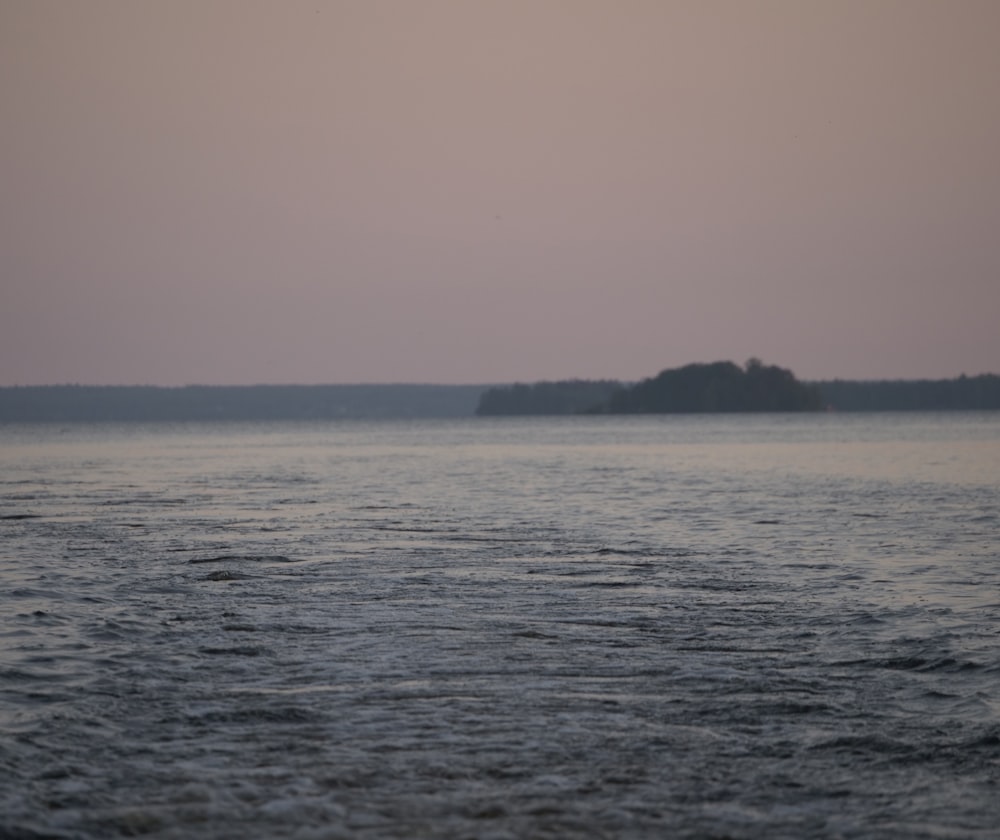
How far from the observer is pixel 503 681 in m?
9.08

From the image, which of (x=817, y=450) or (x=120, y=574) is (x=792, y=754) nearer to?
(x=120, y=574)

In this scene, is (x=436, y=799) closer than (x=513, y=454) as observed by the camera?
Yes

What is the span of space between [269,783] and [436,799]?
0.99 meters

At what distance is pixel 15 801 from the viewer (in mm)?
6270

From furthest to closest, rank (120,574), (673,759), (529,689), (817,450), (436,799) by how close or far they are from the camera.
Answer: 1. (817,450)
2. (120,574)
3. (529,689)
4. (673,759)
5. (436,799)

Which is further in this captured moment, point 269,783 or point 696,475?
point 696,475

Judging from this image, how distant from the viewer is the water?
613 cm

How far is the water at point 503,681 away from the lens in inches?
241

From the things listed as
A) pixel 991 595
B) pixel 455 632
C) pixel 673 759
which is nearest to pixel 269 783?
pixel 673 759

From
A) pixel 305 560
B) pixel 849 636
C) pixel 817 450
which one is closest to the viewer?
pixel 849 636

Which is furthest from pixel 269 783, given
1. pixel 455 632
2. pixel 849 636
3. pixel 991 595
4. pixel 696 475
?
pixel 696 475

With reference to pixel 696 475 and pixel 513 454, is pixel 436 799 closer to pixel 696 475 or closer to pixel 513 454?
pixel 696 475

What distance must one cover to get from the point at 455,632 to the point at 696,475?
107 ft

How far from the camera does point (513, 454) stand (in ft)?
225
